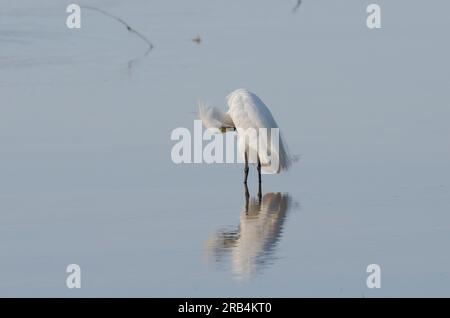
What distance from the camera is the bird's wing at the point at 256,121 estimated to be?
15.1m

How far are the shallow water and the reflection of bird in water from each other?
0.03 m

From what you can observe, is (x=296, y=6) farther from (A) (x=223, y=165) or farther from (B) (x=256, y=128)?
(B) (x=256, y=128)

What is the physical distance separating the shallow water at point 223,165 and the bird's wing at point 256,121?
0.24 meters

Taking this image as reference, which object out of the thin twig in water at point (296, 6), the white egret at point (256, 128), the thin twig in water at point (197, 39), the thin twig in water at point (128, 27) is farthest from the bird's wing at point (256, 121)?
the thin twig in water at point (296, 6)

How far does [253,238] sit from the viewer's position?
12.4m

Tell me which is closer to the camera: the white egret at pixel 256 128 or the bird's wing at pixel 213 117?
the white egret at pixel 256 128

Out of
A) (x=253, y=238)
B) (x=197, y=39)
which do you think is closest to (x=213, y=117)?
(x=253, y=238)

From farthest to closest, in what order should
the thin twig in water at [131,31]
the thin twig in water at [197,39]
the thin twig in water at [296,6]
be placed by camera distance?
1. the thin twig in water at [296,6]
2. the thin twig in water at [197,39]
3. the thin twig in water at [131,31]

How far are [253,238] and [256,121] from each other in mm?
2970

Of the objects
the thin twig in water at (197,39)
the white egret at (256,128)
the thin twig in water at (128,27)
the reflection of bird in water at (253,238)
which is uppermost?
the thin twig in water at (128,27)

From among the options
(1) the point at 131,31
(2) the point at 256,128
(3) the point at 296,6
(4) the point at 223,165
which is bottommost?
(4) the point at 223,165

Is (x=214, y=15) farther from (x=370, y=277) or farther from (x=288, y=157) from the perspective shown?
(x=370, y=277)

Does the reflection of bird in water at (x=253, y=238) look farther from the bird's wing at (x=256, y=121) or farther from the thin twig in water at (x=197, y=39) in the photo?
the thin twig in water at (x=197, y=39)

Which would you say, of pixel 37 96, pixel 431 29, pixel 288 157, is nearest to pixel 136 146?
pixel 288 157
